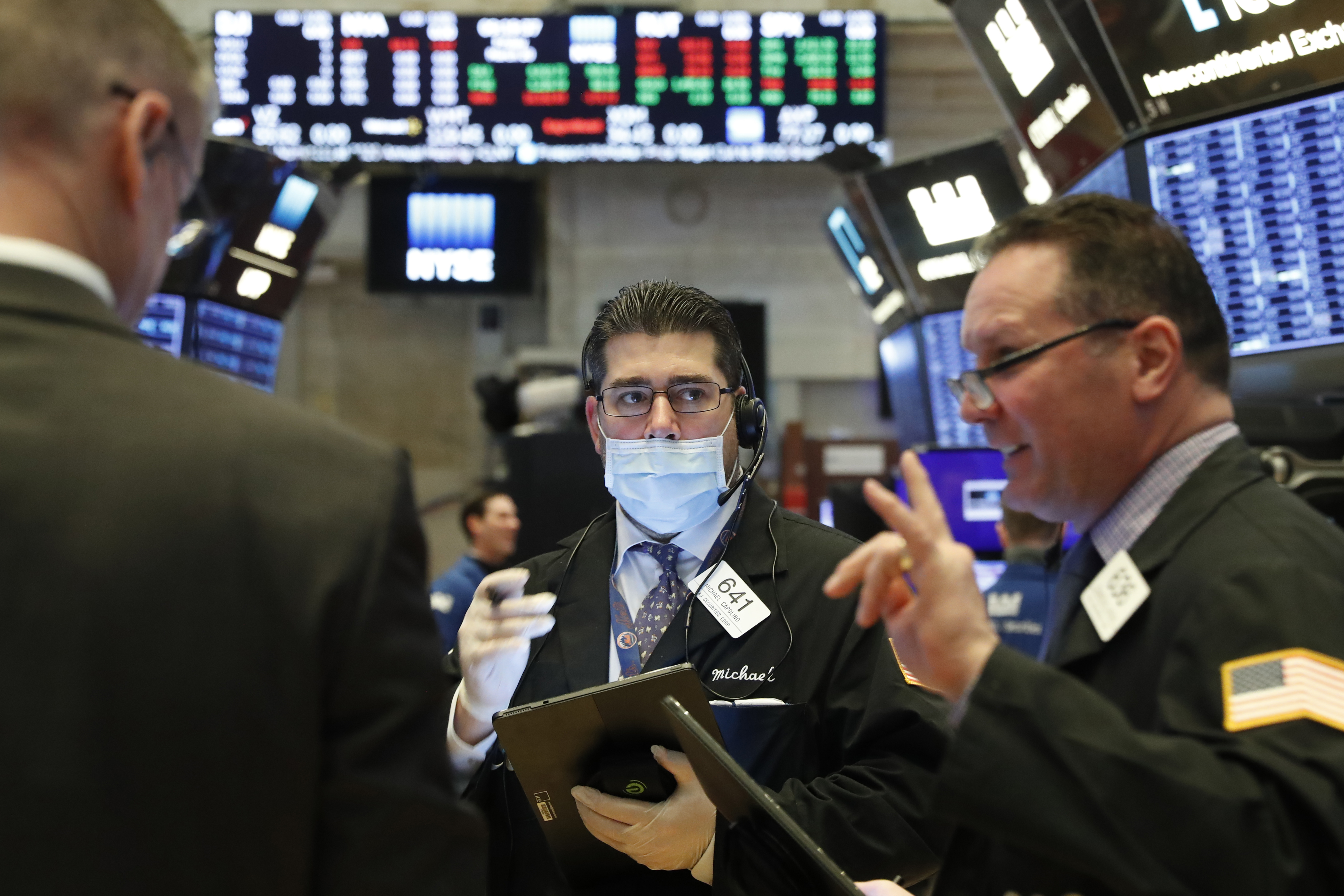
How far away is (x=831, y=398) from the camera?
1034 cm

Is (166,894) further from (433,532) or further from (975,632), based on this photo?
(433,532)

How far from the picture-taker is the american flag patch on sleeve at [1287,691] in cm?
112

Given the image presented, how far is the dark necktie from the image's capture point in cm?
150

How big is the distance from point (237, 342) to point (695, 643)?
4824mm

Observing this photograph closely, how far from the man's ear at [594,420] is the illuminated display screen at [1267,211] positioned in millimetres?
1722

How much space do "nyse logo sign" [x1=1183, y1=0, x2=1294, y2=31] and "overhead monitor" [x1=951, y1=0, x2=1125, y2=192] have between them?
276 millimetres

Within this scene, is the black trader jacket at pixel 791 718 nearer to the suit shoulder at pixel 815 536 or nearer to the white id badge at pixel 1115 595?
the suit shoulder at pixel 815 536

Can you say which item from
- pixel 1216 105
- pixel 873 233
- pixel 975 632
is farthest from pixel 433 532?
pixel 975 632

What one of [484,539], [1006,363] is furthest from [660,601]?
[484,539]

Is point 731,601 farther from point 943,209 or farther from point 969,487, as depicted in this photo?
point 943,209

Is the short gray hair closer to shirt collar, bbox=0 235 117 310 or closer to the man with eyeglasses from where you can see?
shirt collar, bbox=0 235 117 310

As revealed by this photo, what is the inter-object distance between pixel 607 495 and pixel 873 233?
2.08 metres

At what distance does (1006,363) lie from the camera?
4.99ft

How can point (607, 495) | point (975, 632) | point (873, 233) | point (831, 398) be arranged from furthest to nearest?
1. point (831, 398)
2. point (607, 495)
3. point (873, 233)
4. point (975, 632)
